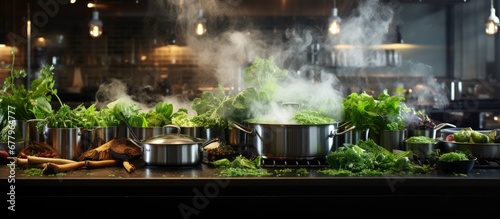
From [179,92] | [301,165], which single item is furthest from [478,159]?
[179,92]

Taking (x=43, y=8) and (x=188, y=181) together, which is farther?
(x=43, y=8)

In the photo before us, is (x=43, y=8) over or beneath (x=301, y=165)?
over

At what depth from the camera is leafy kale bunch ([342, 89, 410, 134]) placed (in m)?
3.12

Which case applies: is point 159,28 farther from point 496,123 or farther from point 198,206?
point 198,206

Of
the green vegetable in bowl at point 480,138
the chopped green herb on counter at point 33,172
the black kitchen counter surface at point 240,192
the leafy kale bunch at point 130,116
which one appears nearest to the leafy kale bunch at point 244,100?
the leafy kale bunch at point 130,116

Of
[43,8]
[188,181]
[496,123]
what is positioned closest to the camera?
[188,181]

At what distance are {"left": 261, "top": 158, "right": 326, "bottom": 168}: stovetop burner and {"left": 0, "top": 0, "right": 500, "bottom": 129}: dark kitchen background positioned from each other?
516 centimetres

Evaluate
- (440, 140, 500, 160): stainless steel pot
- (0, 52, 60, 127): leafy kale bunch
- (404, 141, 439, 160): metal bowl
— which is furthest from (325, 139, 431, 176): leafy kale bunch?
(0, 52, 60, 127): leafy kale bunch

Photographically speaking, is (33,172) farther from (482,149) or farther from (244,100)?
(482,149)

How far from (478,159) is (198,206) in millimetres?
1514

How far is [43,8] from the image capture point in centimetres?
830

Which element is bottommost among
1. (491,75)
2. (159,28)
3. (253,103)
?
(253,103)

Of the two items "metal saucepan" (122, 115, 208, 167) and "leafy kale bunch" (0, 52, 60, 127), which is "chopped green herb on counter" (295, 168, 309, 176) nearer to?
"metal saucepan" (122, 115, 208, 167)

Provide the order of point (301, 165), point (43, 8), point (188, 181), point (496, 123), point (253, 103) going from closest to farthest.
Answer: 1. point (188, 181)
2. point (301, 165)
3. point (253, 103)
4. point (496, 123)
5. point (43, 8)
